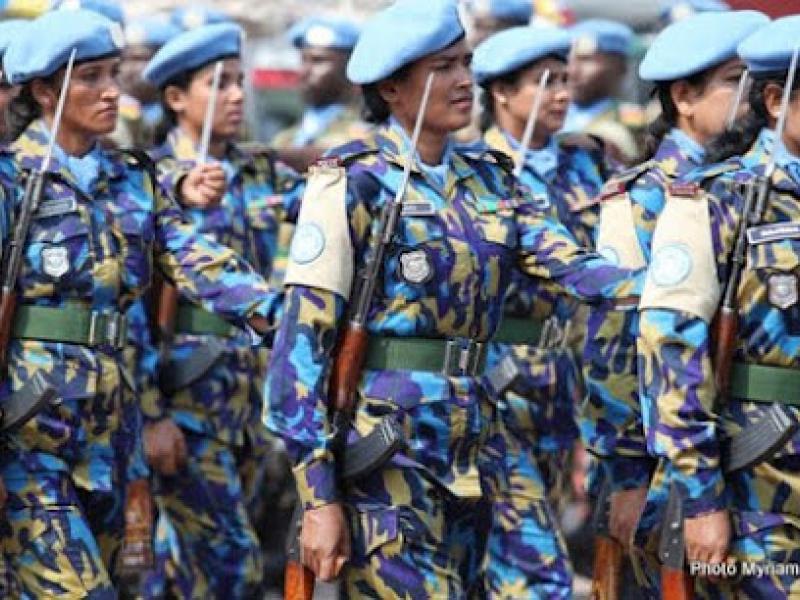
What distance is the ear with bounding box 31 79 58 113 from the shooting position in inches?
356

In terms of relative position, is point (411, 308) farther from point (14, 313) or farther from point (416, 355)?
point (14, 313)

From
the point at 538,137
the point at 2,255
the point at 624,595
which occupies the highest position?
the point at 538,137

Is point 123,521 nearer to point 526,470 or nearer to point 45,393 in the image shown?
point 45,393

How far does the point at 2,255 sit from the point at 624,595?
2407 millimetres

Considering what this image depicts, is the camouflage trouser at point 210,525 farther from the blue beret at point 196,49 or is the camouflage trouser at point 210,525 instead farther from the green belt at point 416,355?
the green belt at point 416,355

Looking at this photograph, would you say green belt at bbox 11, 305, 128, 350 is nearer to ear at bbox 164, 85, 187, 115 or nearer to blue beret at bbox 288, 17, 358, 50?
ear at bbox 164, 85, 187, 115

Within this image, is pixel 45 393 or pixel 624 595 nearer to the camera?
pixel 45 393

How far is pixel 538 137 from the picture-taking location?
430 inches

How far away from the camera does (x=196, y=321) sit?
10.6 meters

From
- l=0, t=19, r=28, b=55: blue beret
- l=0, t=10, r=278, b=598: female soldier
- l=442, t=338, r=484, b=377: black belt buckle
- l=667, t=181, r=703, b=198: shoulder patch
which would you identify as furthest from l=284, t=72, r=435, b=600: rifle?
l=0, t=19, r=28, b=55: blue beret

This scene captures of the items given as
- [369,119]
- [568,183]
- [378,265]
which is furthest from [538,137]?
[378,265]

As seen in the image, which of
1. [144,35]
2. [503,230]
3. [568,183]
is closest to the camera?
[503,230]

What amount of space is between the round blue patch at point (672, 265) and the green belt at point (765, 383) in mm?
276

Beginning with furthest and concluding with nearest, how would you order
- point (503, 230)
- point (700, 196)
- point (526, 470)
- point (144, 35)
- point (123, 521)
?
point (144, 35) < point (526, 470) < point (123, 521) < point (503, 230) < point (700, 196)
